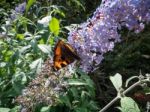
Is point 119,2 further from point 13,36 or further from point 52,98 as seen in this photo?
point 13,36

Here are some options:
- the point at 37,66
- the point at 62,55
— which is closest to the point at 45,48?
the point at 37,66

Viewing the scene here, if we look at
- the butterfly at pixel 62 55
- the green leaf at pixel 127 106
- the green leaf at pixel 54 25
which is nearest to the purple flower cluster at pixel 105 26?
the butterfly at pixel 62 55

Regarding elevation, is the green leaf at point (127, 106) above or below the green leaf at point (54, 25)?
below

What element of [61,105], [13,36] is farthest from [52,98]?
[13,36]

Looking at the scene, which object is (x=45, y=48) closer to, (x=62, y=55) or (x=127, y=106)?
(x=62, y=55)

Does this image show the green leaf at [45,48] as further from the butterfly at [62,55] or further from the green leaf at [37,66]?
the butterfly at [62,55]

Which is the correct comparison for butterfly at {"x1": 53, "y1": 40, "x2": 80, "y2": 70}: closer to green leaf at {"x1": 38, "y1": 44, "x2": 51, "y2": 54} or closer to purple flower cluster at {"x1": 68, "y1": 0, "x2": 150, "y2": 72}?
purple flower cluster at {"x1": 68, "y1": 0, "x2": 150, "y2": 72}

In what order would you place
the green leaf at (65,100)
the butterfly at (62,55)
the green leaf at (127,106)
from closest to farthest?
the green leaf at (127,106)
the butterfly at (62,55)
the green leaf at (65,100)
